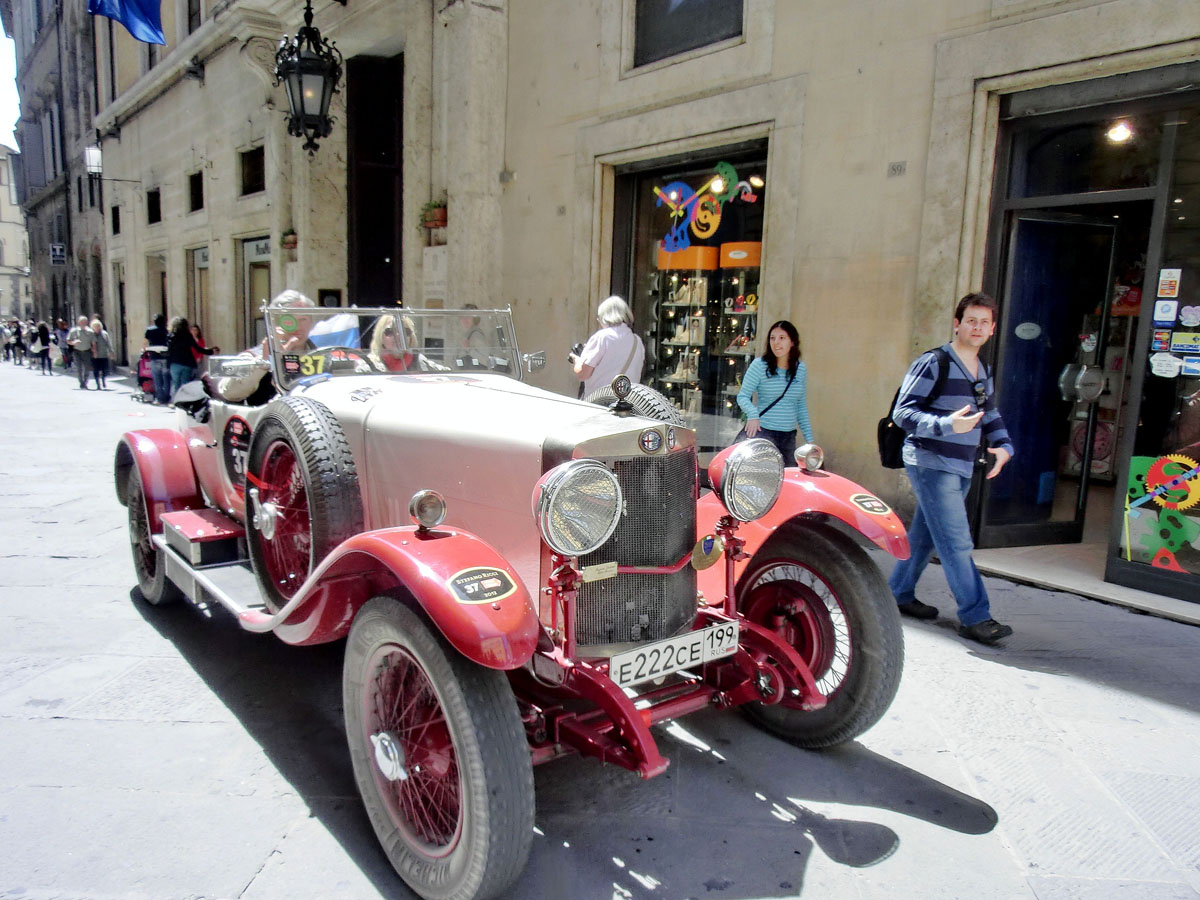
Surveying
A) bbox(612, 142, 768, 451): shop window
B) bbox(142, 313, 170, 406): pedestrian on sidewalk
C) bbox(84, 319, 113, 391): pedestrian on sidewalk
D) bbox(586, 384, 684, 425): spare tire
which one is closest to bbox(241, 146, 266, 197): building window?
bbox(142, 313, 170, 406): pedestrian on sidewalk

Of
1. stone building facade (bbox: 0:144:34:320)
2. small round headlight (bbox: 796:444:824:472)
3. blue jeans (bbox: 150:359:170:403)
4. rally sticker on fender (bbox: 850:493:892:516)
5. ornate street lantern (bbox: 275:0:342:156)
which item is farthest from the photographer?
stone building facade (bbox: 0:144:34:320)

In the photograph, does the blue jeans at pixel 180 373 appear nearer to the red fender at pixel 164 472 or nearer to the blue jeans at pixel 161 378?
the blue jeans at pixel 161 378

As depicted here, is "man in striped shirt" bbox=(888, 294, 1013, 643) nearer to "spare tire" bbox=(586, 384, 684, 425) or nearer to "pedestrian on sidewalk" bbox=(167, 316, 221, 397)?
"spare tire" bbox=(586, 384, 684, 425)

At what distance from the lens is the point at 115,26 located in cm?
2044

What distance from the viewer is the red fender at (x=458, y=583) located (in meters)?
1.97

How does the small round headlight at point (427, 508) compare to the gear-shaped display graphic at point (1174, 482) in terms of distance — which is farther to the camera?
the gear-shaped display graphic at point (1174, 482)

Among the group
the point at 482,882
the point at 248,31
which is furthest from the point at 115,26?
the point at 482,882

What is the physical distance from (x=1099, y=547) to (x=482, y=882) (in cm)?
530

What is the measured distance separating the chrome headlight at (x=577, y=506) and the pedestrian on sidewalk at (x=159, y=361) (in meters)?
13.5

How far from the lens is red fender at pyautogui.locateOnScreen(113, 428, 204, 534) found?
4.27 meters

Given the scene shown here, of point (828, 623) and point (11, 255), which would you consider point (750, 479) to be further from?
point (11, 255)

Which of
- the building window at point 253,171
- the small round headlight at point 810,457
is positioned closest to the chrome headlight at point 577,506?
the small round headlight at point 810,457

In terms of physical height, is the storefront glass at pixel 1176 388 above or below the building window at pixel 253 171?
below

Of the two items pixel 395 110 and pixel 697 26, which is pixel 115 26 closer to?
pixel 395 110
